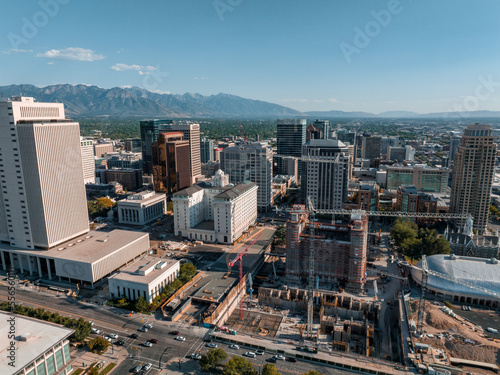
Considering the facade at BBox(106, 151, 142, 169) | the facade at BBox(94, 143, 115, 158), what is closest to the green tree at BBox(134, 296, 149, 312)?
the facade at BBox(106, 151, 142, 169)

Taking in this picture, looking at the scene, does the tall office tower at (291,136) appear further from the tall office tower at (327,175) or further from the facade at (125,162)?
the facade at (125,162)

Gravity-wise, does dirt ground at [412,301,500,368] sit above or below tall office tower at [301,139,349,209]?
below

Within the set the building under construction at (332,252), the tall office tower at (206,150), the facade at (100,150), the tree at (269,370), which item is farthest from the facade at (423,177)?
the facade at (100,150)

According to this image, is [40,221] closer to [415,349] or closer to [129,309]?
[129,309]

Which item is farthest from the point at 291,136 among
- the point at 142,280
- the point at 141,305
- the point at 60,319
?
the point at 60,319

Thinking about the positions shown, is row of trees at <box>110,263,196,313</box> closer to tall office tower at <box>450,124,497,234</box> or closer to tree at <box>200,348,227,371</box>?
tree at <box>200,348,227,371</box>

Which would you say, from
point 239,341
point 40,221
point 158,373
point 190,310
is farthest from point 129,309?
point 40,221

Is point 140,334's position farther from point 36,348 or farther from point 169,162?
point 169,162
